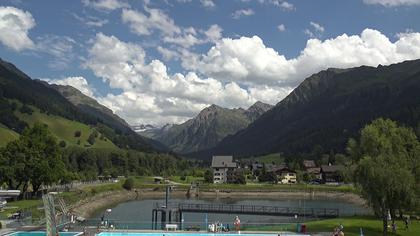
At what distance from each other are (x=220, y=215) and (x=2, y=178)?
130ft

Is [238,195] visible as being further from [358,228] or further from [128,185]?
[358,228]

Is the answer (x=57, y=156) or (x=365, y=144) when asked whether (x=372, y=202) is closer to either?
(x=365, y=144)

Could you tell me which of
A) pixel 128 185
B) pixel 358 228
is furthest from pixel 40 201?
pixel 128 185

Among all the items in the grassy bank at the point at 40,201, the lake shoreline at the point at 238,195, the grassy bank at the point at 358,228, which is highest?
the grassy bank at the point at 40,201

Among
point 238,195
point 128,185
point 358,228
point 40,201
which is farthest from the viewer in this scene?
point 238,195

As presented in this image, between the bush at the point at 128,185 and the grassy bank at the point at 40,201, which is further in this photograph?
the bush at the point at 128,185

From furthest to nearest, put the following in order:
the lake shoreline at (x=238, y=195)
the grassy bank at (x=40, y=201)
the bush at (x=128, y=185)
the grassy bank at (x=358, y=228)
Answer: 1. the bush at (x=128, y=185)
2. the lake shoreline at (x=238, y=195)
3. the grassy bank at (x=40, y=201)
4. the grassy bank at (x=358, y=228)

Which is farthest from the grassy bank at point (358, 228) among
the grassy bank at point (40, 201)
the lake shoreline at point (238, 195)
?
the lake shoreline at point (238, 195)

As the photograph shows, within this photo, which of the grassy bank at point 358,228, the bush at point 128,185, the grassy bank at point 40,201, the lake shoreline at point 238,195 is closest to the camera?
the grassy bank at point 358,228

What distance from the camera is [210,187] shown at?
17562 centimetres

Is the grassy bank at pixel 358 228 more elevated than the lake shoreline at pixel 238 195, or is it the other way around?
the grassy bank at pixel 358 228

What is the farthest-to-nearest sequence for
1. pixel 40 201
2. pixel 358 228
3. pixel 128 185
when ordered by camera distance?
pixel 128 185 < pixel 40 201 < pixel 358 228

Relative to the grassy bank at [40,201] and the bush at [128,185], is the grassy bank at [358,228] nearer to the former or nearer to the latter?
the grassy bank at [40,201]

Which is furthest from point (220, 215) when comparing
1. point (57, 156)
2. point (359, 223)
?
point (359, 223)
